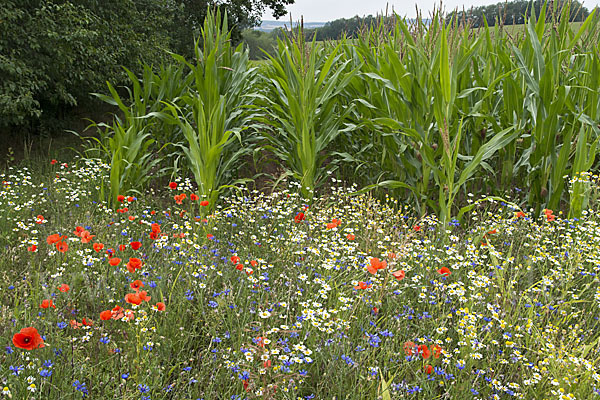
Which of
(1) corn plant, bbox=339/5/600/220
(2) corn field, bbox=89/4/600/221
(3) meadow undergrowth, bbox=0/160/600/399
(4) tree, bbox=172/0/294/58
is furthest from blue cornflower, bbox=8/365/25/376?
(4) tree, bbox=172/0/294/58

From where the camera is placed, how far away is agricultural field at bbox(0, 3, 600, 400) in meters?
1.83

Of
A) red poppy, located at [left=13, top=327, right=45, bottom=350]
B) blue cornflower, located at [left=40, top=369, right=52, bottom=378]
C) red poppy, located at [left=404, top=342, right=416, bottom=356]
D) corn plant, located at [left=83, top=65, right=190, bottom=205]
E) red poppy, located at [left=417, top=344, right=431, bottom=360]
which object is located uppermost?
corn plant, located at [left=83, top=65, right=190, bottom=205]

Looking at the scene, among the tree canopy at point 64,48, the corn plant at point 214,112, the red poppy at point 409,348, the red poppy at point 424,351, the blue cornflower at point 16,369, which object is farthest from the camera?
the tree canopy at point 64,48

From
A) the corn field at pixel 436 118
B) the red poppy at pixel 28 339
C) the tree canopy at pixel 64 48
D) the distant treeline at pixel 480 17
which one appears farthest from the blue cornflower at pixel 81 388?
the tree canopy at pixel 64 48

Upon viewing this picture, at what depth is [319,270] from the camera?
2.67 meters

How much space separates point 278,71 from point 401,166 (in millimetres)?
1476

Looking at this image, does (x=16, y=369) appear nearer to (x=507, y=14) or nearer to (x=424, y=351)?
(x=424, y=351)

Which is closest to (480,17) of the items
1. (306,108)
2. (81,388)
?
(306,108)

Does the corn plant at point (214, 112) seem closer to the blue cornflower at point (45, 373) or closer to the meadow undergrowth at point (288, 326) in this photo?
the meadow undergrowth at point (288, 326)

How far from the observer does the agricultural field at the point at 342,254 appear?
183 cm

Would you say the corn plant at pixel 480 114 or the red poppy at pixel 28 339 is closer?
the red poppy at pixel 28 339

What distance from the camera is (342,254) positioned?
2.99 m

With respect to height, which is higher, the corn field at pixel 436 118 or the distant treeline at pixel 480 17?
the distant treeline at pixel 480 17

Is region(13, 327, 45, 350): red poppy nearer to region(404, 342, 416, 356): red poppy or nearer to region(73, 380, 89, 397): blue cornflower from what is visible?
region(73, 380, 89, 397): blue cornflower
